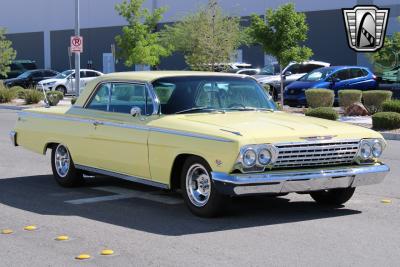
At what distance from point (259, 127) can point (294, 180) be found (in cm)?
67

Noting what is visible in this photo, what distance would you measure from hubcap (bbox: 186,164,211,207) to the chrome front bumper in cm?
35

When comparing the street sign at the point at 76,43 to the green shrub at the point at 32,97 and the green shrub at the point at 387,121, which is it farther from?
the green shrub at the point at 387,121

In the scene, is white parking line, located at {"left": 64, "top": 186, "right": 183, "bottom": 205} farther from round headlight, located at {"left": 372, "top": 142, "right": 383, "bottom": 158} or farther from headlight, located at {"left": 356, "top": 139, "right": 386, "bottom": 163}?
round headlight, located at {"left": 372, "top": 142, "right": 383, "bottom": 158}

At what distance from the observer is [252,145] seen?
741 cm

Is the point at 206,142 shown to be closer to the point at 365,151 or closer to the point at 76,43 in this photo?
the point at 365,151

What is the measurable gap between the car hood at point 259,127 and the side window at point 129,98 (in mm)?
474

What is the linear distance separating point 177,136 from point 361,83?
22.4 m

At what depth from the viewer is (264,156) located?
24.6 feet

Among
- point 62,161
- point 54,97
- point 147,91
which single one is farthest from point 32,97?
point 147,91

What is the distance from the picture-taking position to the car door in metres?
8.63

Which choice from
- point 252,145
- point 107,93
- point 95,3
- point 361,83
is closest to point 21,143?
point 107,93

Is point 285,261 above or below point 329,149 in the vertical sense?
below

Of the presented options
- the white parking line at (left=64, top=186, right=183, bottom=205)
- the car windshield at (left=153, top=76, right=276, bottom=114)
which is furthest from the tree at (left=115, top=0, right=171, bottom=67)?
the car windshield at (left=153, top=76, right=276, bottom=114)

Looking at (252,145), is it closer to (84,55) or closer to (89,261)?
(89,261)
